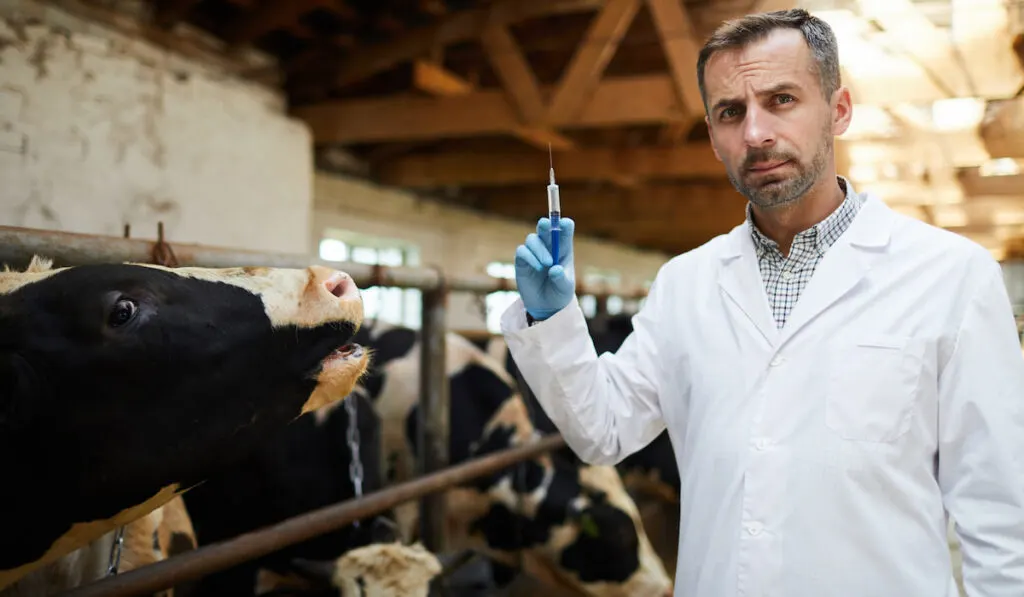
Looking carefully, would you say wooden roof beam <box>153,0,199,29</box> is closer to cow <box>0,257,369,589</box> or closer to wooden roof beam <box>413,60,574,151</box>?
wooden roof beam <box>413,60,574,151</box>

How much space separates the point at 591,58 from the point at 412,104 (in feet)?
4.24

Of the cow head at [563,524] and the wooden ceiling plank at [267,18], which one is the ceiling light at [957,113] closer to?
the cow head at [563,524]

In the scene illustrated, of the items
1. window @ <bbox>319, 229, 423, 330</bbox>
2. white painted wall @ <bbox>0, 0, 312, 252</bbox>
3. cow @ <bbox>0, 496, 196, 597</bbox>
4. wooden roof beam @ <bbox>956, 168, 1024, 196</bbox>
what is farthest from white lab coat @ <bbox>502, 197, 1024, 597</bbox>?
window @ <bbox>319, 229, 423, 330</bbox>

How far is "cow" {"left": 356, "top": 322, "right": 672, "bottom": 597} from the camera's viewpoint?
291 cm

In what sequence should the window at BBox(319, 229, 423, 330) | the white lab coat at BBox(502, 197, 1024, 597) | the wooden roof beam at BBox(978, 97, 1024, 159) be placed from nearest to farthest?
the white lab coat at BBox(502, 197, 1024, 597) < the wooden roof beam at BBox(978, 97, 1024, 159) < the window at BBox(319, 229, 423, 330)

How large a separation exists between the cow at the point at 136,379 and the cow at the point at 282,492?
1.05 m

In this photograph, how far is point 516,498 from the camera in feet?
10.2

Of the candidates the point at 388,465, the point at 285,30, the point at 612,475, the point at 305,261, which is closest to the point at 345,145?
the point at 285,30

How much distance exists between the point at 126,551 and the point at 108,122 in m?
2.58

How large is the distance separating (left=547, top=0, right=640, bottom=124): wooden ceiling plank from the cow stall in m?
1.59

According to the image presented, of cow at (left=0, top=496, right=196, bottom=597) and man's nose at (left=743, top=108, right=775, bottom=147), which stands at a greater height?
man's nose at (left=743, top=108, right=775, bottom=147)

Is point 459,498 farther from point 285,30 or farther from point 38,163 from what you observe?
point 285,30

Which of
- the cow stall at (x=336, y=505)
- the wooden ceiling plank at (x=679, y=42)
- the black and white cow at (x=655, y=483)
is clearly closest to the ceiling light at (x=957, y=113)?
the wooden ceiling plank at (x=679, y=42)

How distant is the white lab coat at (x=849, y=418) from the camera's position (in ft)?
3.85
